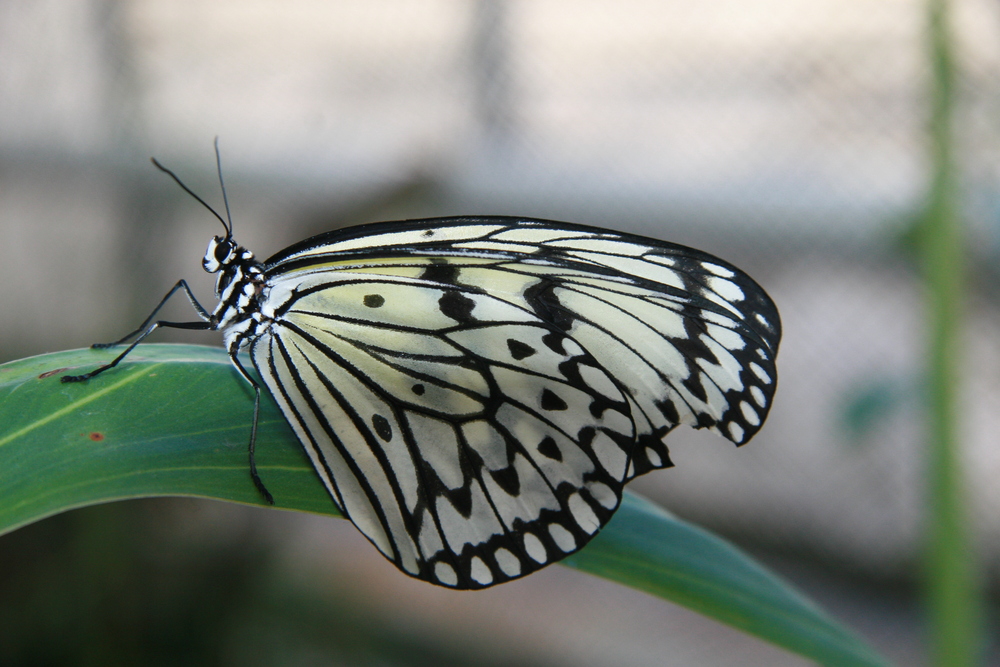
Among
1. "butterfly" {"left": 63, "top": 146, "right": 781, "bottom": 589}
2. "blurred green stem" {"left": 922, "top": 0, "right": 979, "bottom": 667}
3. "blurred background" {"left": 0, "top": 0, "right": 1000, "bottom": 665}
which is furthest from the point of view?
"blurred background" {"left": 0, "top": 0, "right": 1000, "bottom": 665}

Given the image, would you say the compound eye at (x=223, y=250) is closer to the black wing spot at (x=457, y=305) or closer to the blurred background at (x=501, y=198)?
the black wing spot at (x=457, y=305)

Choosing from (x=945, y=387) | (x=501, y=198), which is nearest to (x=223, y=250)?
(x=945, y=387)

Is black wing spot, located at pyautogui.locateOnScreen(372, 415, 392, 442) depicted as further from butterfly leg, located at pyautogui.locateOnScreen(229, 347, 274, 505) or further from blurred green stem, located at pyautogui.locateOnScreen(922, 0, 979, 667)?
blurred green stem, located at pyautogui.locateOnScreen(922, 0, 979, 667)

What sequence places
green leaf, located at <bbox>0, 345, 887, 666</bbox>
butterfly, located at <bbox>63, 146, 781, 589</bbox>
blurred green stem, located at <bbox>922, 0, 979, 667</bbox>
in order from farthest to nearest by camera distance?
butterfly, located at <bbox>63, 146, 781, 589</bbox>
blurred green stem, located at <bbox>922, 0, 979, 667</bbox>
green leaf, located at <bbox>0, 345, 887, 666</bbox>

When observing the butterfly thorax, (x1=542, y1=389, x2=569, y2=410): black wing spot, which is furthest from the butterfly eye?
(x1=542, y1=389, x2=569, y2=410): black wing spot

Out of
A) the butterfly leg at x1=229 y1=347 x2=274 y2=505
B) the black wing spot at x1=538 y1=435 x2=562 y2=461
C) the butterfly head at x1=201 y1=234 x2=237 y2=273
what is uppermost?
the butterfly head at x1=201 y1=234 x2=237 y2=273

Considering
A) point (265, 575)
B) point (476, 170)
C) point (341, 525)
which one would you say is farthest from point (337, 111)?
point (341, 525)

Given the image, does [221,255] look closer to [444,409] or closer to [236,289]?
[236,289]
